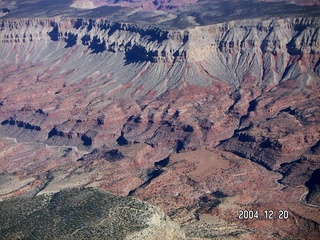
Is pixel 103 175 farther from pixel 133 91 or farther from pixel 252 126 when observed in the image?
pixel 133 91
